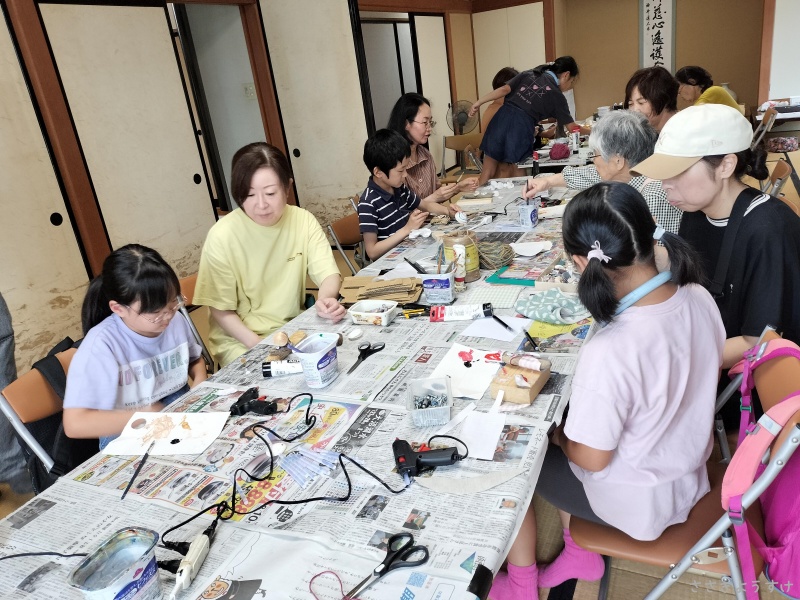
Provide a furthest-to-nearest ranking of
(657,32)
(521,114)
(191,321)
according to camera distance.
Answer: (657,32) < (521,114) < (191,321)

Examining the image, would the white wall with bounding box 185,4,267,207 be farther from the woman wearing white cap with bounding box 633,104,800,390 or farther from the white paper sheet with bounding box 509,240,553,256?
the woman wearing white cap with bounding box 633,104,800,390

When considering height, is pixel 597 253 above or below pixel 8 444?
above

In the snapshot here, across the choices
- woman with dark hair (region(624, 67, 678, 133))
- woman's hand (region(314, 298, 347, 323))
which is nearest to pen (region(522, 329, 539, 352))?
woman's hand (region(314, 298, 347, 323))

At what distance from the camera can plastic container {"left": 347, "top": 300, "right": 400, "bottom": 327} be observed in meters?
1.92

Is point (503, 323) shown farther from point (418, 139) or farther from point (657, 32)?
point (657, 32)

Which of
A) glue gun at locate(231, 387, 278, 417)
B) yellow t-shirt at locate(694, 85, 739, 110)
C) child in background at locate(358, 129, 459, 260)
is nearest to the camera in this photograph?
glue gun at locate(231, 387, 278, 417)

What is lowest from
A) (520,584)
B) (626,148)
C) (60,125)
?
(520,584)

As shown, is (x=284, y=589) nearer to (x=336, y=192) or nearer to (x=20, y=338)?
(x=20, y=338)

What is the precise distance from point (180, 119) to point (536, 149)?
9.90ft

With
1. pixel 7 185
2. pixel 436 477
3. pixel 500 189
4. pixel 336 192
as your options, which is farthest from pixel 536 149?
pixel 436 477

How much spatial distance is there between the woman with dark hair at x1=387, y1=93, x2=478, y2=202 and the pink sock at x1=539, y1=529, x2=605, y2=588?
235 centimetres

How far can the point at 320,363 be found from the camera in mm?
1541

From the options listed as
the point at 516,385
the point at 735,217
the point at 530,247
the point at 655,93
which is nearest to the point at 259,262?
the point at 530,247

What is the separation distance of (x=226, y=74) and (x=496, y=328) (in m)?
4.63
